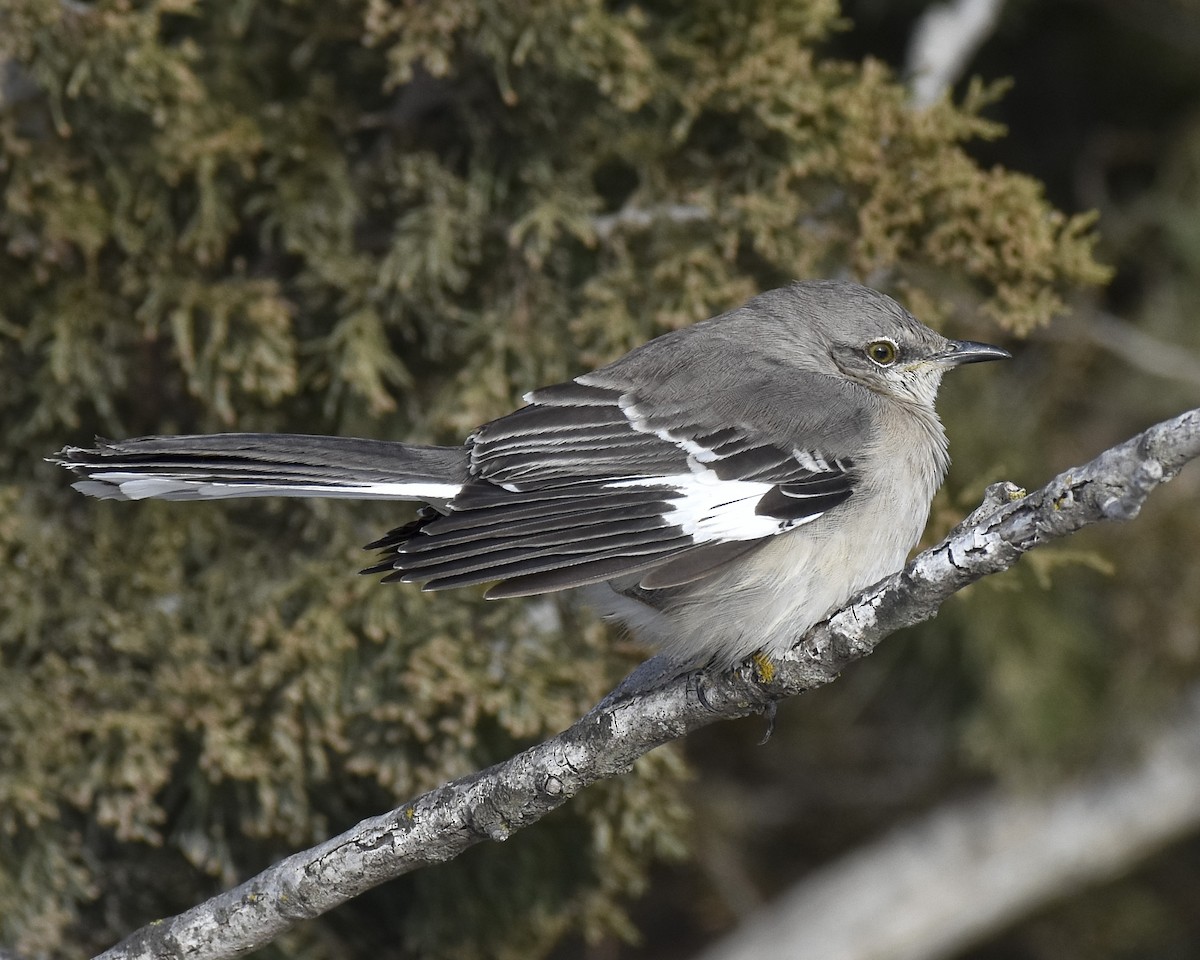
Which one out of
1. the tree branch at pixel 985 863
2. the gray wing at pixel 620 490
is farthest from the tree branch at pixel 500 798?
the tree branch at pixel 985 863

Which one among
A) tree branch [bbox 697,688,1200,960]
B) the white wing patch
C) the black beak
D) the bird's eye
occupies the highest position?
the black beak

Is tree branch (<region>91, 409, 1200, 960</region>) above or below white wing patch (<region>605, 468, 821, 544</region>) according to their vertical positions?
below

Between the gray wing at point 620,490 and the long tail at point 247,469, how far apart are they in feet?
0.45

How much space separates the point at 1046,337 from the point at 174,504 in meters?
3.20

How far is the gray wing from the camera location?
9.37ft

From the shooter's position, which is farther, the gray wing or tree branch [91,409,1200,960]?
the gray wing

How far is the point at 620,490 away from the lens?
3127 mm

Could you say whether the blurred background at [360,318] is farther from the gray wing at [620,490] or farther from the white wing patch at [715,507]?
the white wing patch at [715,507]

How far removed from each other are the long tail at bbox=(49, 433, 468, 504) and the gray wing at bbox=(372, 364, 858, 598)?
0.14m

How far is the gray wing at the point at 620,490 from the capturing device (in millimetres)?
2857

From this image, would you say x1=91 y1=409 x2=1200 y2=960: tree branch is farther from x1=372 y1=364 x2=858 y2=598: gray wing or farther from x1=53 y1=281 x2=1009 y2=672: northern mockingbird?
x1=372 y1=364 x2=858 y2=598: gray wing

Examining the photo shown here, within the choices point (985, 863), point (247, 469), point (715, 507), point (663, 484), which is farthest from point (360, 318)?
point (985, 863)

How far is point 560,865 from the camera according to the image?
4.32 meters

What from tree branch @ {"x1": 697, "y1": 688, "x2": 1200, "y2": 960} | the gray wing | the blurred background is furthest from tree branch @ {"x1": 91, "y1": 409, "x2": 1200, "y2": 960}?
tree branch @ {"x1": 697, "y1": 688, "x2": 1200, "y2": 960}
